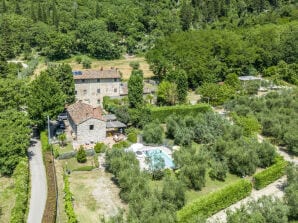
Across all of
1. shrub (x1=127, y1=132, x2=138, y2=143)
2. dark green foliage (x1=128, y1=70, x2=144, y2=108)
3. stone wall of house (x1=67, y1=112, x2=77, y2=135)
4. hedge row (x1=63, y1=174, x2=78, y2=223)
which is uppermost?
dark green foliage (x1=128, y1=70, x2=144, y2=108)

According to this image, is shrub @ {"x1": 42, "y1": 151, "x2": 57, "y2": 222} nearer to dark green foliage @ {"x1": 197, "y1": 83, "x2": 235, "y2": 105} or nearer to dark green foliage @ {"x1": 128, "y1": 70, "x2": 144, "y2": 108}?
dark green foliage @ {"x1": 128, "y1": 70, "x2": 144, "y2": 108}

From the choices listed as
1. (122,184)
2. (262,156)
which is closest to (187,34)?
(262,156)

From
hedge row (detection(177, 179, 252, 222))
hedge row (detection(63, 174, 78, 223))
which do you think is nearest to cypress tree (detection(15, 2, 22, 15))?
hedge row (detection(63, 174, 78, 223))

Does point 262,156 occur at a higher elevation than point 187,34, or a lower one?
lower

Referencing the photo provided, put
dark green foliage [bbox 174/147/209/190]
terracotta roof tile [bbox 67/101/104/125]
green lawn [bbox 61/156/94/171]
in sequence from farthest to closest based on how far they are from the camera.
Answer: terracotta roof tile [bbox 67/101/104/125], green lawn [bbox 61/156/94/171], dark green foliage [bbox 174/147/209/190]

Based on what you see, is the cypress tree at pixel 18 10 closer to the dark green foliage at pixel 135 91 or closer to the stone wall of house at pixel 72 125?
the dark green foliage at pixel 135 91

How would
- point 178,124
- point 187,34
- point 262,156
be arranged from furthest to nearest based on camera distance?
point 187,34 → point 178,124 → point 262,156

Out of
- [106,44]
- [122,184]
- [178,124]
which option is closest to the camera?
[122,184]

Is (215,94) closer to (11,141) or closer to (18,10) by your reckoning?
(11,141)

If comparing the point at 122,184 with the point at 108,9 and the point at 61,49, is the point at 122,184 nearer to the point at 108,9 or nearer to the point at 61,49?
the point at 61,49
